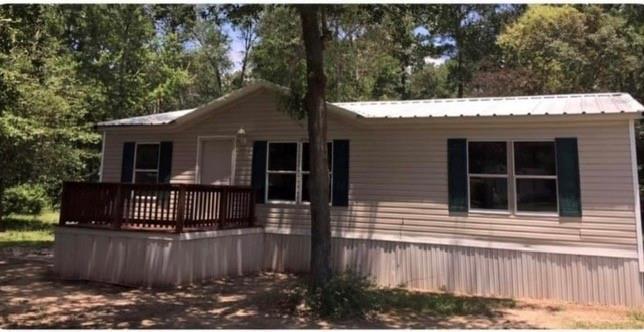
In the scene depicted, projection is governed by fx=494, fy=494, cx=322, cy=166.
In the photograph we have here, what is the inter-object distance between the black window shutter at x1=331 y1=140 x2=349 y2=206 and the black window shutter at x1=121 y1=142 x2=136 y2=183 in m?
5.19

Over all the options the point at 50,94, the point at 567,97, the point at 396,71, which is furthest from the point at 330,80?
the point at 567,97

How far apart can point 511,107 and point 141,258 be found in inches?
285

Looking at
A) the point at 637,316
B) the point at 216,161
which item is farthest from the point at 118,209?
the point at 637,316

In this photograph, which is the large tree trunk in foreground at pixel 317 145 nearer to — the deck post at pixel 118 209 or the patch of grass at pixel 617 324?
the patch of grass at pixel 617 324

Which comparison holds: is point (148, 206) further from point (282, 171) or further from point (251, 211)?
point (282, 171)

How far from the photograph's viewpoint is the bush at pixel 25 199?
729 inches

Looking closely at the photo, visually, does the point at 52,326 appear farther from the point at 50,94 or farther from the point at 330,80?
the point at 330,80

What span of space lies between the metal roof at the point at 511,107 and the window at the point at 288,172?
1659mm

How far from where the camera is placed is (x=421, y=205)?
365 inches

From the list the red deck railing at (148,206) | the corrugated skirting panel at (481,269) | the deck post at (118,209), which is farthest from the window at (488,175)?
the deck post at (118,209)

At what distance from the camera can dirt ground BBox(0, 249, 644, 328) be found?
20.4ft

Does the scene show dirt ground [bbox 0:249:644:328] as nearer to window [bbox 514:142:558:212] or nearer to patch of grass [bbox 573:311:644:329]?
patch of grass [bbox 573:311:644:329]

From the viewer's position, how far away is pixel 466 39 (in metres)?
28.0

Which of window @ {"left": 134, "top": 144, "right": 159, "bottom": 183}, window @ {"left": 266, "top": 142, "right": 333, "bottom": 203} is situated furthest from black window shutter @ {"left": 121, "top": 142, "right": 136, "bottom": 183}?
window @ {"left": 266, "top": 142, "right": 333, "bottom": 203}
